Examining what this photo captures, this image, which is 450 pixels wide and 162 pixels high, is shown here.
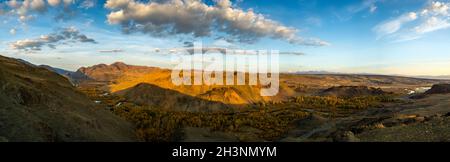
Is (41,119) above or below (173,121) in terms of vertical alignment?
above

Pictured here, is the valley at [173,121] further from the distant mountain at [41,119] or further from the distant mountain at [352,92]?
the distant mountain at [352,92]

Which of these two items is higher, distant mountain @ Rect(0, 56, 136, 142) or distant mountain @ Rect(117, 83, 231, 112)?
distant mountain @ Rect(0, 56, 136, 142)

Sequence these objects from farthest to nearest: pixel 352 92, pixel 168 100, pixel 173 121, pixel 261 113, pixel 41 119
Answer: pixel 352 92 → pixel 168 100 → pixel 261 113 → pixel 173 121 → pixel 41 119

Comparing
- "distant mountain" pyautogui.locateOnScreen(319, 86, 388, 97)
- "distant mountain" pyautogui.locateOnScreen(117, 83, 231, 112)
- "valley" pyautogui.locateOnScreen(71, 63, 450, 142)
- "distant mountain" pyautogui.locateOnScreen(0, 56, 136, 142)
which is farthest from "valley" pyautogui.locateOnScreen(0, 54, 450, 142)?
"distant mountain" pyautogui.locateOnScreen(319, 86, 388, 97)

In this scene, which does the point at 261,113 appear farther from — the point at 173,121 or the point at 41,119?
the point at 41,119

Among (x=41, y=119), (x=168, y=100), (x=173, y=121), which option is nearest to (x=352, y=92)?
(x=168, y=100)

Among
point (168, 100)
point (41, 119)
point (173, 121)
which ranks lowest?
point (173, 121)

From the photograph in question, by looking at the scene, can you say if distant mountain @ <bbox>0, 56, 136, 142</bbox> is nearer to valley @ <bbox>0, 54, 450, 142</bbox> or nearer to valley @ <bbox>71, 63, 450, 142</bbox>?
valley @ <bbox>0, 54, 450, 142</bbox>

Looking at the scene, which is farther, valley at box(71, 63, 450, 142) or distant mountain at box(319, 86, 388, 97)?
distant mountain at box(319, 86, 388, 97)

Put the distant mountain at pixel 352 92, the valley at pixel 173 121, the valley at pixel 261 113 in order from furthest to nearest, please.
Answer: the distant mountain at pixel 352 92, the valley at pixel 261 113, the valley at pixel 173 121

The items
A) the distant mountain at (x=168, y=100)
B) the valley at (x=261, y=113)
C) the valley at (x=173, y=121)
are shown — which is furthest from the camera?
the distant mountain at (x=168, y=100)

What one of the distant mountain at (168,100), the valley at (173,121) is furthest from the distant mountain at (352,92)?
the distant mountain at (168,100)

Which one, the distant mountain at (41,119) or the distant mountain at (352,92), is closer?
the distant mountain at (41,119)
